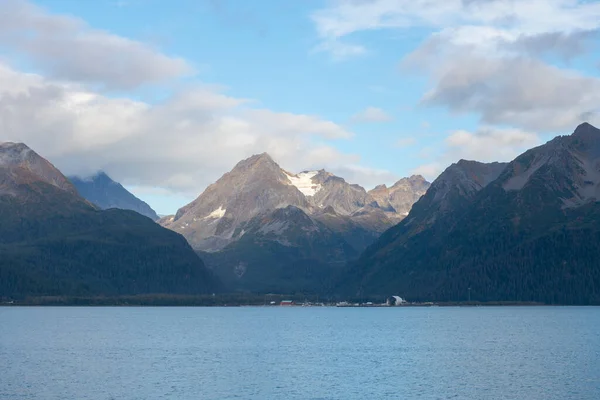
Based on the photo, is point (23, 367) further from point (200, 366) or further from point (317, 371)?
point (317, 371)

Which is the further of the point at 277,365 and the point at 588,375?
the point at 277,365

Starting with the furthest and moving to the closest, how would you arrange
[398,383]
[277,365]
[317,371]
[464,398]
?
[277,365], [317,371], [398,383], [464,398]

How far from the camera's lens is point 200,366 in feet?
546

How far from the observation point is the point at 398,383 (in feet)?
470

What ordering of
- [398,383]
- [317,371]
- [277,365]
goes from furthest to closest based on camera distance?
[277,365] → [317,371] → [398,383]

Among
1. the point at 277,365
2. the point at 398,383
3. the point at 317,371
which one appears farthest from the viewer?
the point at 277,365

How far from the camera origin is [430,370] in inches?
6334

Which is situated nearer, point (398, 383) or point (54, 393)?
point (54, 393)

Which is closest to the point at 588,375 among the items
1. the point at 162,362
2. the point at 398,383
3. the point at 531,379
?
the point at 531,379

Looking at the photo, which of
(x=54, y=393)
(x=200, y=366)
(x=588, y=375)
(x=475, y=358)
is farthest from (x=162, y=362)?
(x=588, y=375)

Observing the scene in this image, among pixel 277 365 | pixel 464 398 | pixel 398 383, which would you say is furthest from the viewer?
pixel 277 365

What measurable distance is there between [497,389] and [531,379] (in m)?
13.6

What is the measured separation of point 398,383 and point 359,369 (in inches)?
834

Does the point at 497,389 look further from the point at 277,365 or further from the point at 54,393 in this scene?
the point at 54,393
